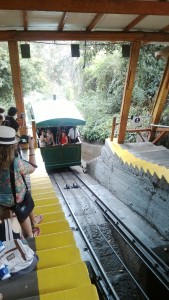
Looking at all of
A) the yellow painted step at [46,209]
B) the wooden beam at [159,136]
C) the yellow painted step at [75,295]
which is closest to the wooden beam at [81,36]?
the wooden beam at [159,136]

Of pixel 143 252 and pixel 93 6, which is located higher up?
pixel 93 6

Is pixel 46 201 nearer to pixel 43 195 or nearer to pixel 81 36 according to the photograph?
pixel 43 195

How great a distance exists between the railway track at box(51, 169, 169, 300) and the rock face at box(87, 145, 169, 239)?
0.66m

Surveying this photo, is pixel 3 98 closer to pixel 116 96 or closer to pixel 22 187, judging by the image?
pixel 116 96

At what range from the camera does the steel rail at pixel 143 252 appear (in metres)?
4.09

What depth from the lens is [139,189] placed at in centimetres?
620

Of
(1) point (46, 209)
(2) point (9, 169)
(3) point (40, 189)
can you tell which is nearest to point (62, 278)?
(2) point (9, 169)

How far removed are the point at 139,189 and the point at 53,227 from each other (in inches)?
140

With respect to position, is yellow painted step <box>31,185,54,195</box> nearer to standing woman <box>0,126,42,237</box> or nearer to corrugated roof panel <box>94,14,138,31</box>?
standing woman <box>0,126,42,237</box>

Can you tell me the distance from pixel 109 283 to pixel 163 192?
7.06 ft

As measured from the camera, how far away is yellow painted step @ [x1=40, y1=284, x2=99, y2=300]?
1.76 m

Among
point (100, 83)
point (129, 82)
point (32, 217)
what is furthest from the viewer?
point (100, 83)

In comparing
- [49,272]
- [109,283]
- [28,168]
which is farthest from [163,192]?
[49,272]

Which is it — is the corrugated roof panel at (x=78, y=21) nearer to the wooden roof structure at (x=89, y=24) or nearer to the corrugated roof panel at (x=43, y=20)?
the wooden roof structure at (x=89, y=24)
